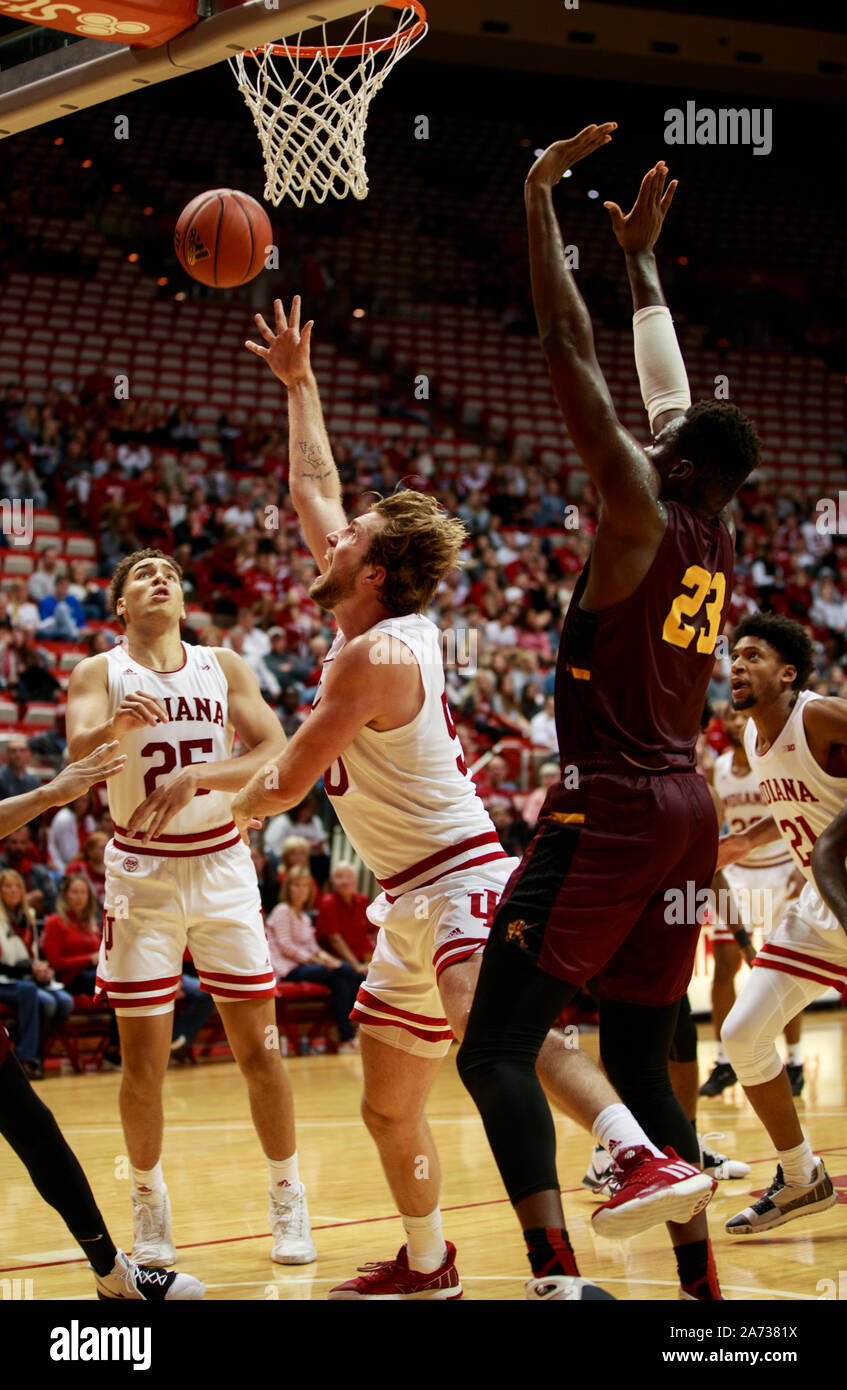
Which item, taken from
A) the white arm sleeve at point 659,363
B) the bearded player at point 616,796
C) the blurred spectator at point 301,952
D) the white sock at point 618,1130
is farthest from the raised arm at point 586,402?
the blurred spectator at point 301,952

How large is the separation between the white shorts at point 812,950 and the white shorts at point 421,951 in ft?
5.60

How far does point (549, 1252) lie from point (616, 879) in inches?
32.9

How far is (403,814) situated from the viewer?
425 centimetres

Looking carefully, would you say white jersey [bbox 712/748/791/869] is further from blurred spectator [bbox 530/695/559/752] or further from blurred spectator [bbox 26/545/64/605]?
blurred spectator [bbox 26/545/64/605]

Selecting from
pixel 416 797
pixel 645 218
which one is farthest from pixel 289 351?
pixel 416 797

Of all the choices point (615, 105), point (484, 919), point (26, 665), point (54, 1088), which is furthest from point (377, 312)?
point (484, 919)

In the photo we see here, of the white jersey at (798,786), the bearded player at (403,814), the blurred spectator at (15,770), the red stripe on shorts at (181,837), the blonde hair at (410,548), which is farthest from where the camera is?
the blurred spectator at (15,770)

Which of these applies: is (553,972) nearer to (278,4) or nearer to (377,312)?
(278,4)

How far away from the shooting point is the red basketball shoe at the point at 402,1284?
14.6 feet

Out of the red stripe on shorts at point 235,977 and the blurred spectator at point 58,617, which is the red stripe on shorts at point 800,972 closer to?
the red stripe on shorts at point 235,977

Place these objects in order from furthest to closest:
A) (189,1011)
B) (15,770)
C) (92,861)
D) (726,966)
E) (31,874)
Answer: (15,770), (92,861), (31,874), (189,1011), (726,966)

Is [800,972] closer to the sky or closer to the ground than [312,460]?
closer to the ground

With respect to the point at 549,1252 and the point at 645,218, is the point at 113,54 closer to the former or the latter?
the point at 645,218

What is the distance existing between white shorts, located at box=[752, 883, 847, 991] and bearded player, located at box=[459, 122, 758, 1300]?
2.00 m
